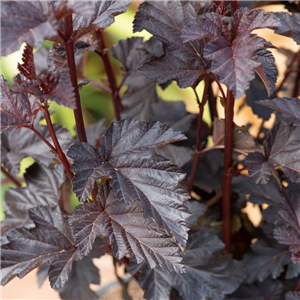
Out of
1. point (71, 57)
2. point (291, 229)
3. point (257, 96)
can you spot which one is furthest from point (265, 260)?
point (71, 57)

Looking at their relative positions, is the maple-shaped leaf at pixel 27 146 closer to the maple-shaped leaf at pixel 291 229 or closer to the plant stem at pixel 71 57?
the plant stem at pixel 71 57

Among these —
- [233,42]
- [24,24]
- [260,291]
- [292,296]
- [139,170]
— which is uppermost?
[24,24]

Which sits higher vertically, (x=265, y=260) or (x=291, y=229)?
(x=291, y=229)

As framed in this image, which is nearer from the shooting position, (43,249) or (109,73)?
(43,249)

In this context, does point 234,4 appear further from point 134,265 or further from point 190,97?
point 190,97

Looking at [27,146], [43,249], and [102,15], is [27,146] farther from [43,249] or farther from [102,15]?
[102,15]

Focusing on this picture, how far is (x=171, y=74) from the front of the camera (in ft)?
1.88

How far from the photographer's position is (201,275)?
0.72m

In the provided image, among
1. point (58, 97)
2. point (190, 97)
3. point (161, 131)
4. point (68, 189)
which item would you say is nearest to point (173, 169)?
point (161, 131)

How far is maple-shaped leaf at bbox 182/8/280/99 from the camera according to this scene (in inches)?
18.3

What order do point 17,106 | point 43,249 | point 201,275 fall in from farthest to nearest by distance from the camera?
1. point 201,275
2. point 43,249
3. point 17,106

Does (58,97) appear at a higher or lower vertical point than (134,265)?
higher

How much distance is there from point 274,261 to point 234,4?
0.48 m

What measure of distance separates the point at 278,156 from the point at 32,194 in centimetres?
44
